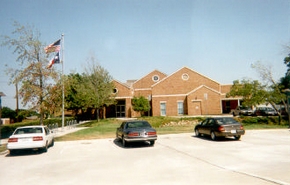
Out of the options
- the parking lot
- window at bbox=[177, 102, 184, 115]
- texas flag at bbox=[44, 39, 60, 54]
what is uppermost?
texas flag at bbox=[44, 39, 60, 54]

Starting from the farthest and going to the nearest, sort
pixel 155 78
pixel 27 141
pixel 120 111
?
pixel 155 78
pixel 120 111
pixel 27 141

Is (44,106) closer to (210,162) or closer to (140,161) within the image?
(140,161)

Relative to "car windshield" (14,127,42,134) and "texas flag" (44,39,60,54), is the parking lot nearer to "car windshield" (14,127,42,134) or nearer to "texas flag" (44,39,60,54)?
"car windshield" (14,127,42,134)

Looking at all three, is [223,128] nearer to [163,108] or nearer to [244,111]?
[244,111]

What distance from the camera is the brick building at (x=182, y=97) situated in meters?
37.4

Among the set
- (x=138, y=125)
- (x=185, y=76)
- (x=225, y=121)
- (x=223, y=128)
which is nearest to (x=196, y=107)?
(x=185, y=76)

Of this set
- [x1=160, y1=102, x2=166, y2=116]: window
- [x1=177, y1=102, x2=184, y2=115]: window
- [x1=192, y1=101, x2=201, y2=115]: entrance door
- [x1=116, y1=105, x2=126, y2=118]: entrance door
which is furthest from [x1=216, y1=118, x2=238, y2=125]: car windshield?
[x1=116, y1=105, x2=126, y2=118]: entrance door

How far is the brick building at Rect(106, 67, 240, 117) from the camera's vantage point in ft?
123

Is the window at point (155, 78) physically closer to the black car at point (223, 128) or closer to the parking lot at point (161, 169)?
the black car at point (223, 128)

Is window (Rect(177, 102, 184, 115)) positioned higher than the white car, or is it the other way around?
window (Rect(177, 102, 184, 115))

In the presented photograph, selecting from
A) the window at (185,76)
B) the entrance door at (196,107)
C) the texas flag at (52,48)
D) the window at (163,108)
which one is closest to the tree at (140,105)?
the window at (163,108)

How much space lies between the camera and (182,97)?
131 feet

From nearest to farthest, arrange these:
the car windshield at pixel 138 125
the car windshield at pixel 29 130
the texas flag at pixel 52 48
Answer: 1. the car windshield at pixel 29 130
2. the car windshield at pixel 138 125
3. the texas flag at pixel 52 48

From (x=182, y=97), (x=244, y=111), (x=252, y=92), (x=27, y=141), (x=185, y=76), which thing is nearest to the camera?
(x=27, y=141)
